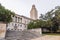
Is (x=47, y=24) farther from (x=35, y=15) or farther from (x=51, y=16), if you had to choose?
(x=35, y=15)

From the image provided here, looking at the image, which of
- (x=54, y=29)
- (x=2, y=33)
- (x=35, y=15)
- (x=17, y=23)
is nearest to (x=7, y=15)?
(x=2, y=33)

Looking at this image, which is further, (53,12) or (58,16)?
(53,12)

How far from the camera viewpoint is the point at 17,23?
152ft

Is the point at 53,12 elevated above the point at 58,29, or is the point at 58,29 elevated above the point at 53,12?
the point at 53,12

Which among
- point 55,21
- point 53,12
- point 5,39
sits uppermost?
point 53,12

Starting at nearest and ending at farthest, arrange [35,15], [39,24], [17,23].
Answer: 1. [39,24]
2. [17,23]
3. [35,15]

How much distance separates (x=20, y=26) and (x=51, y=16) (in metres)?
15.4

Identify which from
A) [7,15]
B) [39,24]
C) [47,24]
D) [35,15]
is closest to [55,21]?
[47,24]

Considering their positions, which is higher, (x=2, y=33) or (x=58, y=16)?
(x=58, y=16)

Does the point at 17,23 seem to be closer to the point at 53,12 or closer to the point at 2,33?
the point at 53,12

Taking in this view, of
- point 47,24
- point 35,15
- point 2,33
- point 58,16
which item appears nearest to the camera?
point 2,33

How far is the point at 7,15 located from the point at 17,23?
65.1 ft

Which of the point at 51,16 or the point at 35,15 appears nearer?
the point at 51,16

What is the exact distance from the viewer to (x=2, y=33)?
15578 millimetres
